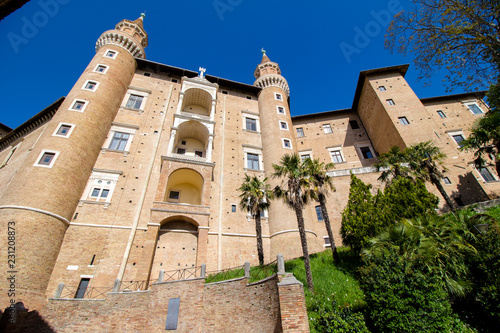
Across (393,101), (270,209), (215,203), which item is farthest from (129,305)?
(393,101)

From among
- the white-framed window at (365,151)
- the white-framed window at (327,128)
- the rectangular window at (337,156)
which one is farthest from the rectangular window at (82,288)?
the white-framed window at (365,151)

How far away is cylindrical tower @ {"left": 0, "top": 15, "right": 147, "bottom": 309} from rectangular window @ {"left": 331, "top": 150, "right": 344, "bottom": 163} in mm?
25418

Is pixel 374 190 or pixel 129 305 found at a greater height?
pixel 374 190

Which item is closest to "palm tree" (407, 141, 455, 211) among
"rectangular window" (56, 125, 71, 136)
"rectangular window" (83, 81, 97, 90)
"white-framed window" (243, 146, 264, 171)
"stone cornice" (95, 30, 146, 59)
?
"white-framed window" (243, 146, 264, 171)

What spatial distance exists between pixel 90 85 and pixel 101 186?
10316 mm

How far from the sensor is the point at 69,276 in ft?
50.6

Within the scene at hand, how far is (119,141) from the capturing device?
74.6ft

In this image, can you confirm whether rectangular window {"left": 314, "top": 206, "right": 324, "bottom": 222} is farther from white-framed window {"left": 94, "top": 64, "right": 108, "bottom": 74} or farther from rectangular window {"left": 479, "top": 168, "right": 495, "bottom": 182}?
white-framed window {"left": 94, "top": 64, "right": 108, "bottom": 74}

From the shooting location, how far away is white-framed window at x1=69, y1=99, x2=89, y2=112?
68.8 feet

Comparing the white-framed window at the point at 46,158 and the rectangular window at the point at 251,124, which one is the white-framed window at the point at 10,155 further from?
the rectangular window at the point at 251,124

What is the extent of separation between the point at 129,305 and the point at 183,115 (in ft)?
56.3

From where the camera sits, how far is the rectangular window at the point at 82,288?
15250 millimetres

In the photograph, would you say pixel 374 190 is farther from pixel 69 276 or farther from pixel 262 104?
pixel 69 276

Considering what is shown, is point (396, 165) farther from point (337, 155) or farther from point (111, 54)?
point (111, 54)
